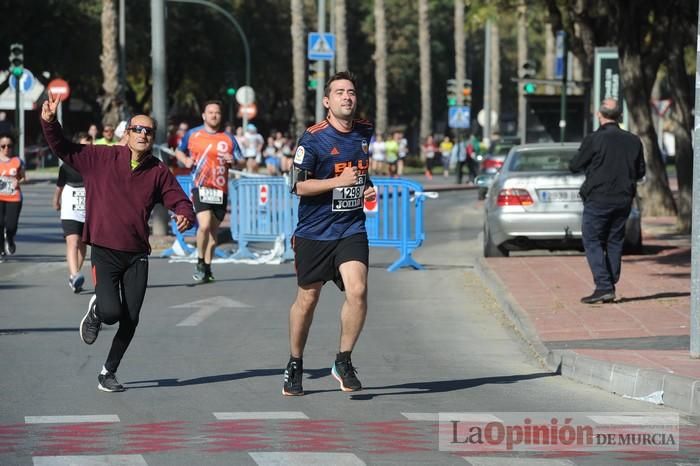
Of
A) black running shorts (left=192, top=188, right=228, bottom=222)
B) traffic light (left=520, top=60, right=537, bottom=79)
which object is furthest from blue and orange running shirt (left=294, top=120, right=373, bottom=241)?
traffic light (left=520, top=60, right=537, bottom=79)

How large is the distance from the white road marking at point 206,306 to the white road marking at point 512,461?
6115mm

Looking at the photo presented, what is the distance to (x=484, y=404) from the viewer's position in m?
8.60

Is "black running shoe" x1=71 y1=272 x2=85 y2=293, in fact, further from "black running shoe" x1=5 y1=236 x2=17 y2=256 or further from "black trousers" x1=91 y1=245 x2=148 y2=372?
"black trousers" x1=91 y1=245 x2=148 y2=372

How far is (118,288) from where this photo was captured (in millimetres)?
9070

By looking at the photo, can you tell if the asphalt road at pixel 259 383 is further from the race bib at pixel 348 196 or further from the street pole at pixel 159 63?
the street pole at pixel 159 63

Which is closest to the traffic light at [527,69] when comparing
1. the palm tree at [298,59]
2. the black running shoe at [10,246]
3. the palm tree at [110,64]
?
the palm tree at [110,64]

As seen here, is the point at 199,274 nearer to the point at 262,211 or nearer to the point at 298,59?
the point at 262,211

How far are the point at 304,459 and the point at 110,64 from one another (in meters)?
33.1

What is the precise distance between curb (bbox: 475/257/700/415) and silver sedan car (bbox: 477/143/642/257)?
6.13 meters

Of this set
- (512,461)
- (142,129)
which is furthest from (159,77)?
(512,461)

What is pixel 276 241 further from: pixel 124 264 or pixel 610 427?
pixel 610 427

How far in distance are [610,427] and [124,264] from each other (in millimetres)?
3138

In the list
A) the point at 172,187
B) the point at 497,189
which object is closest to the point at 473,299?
the point at 497,189

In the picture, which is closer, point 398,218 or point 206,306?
point 206,306
